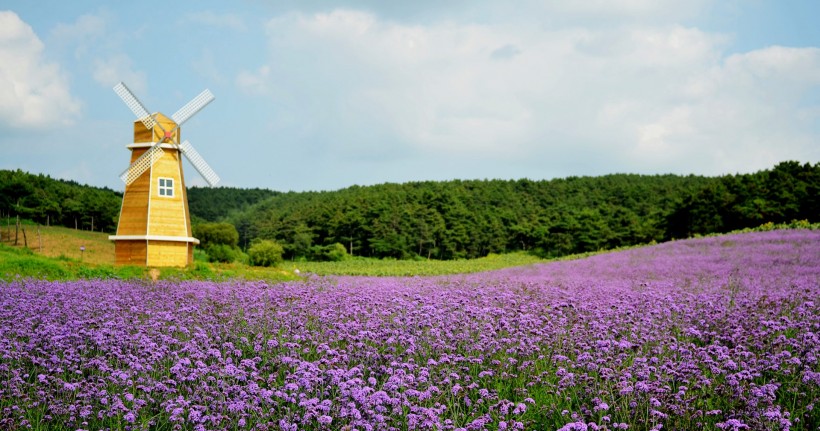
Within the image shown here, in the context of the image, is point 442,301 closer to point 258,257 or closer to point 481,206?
point 258,257

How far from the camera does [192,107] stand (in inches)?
1218

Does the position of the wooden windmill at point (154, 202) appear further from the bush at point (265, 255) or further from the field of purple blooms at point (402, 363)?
the field of purple blooms at point (402, 363)

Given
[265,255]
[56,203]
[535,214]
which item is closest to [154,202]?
[265,255]

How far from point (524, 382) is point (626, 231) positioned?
63.0 m

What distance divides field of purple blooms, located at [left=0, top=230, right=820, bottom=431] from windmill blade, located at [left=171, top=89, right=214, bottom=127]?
65.1ft

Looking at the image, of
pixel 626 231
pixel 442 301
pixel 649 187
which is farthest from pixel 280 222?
pixel 442 301

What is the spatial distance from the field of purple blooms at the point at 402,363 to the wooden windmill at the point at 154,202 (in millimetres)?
15827

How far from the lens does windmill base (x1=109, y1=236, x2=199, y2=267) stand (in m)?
26.9

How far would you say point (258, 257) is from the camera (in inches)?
1494

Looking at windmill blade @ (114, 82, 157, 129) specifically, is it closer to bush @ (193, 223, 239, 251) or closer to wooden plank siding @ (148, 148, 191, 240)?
wooden plank siding @ (148, 148, 191, 240)

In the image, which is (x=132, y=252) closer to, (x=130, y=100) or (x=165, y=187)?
(x=165, y=187)

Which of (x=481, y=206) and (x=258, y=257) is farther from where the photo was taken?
(x=481, y=206)

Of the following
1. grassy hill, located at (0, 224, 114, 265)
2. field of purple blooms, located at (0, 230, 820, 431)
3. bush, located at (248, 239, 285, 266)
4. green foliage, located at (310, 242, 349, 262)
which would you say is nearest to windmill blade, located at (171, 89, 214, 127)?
bush, located at (248, 239, 285, 266)

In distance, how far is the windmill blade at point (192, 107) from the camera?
30288mm
